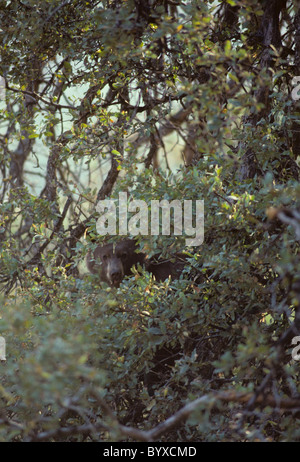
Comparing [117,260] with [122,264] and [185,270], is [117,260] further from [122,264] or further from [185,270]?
[185,270]

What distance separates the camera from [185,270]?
3.60 m

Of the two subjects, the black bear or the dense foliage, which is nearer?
the dense foliage

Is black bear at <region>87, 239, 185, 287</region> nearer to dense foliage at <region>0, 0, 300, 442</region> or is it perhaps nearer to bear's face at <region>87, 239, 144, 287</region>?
bear's face at <region>87, 239, 144, 287</region>

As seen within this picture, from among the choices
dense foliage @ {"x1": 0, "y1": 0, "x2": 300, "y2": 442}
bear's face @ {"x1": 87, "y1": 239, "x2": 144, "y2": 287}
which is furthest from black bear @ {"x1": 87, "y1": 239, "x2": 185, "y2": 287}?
dense foliage @ {"x1": 0, "y1": 0, "x2": 300, "y2": 442}

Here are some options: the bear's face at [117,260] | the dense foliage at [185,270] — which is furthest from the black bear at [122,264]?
the dense foliage at [185,270]

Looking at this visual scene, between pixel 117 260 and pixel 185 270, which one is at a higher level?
pixel 117 260

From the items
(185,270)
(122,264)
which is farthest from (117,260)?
(185,270)

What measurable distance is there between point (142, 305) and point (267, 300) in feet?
2.52

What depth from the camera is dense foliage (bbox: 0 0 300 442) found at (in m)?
2.46

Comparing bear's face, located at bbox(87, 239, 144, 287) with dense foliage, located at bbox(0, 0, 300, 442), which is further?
bear's face, located at bbox(87, 239, 144, 287)

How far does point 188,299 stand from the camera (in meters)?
3.33

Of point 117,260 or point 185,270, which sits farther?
point 117,260

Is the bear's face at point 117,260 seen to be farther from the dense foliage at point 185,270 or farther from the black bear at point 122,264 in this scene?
the dense foliage at point 185,270

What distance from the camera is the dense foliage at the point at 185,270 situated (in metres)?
2.46
